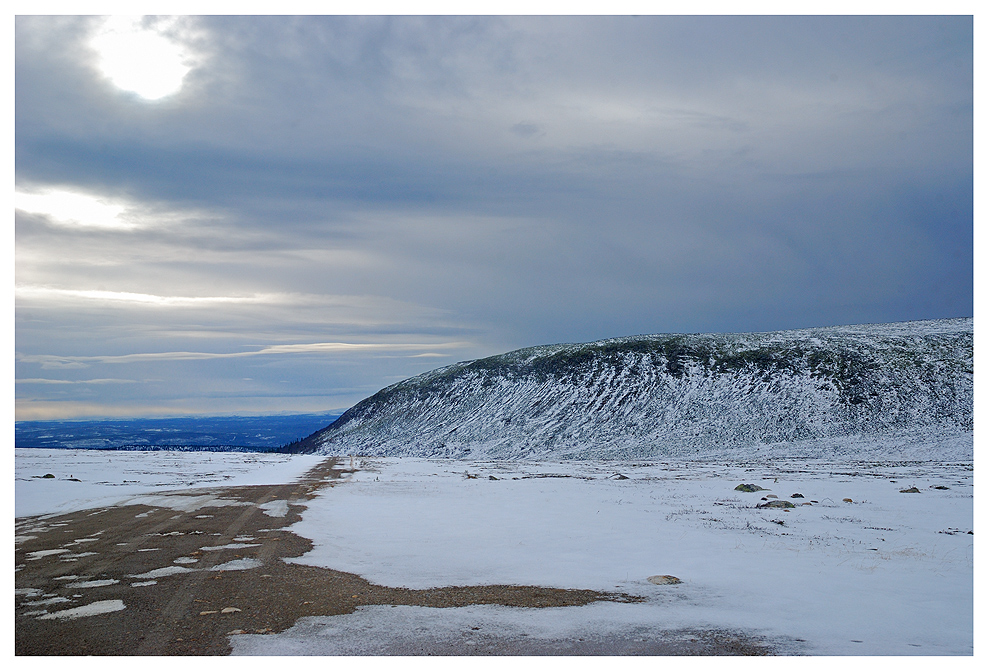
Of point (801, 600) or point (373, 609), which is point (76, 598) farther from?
point (801, 600)

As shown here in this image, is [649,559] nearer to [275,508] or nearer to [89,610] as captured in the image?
[89,610]

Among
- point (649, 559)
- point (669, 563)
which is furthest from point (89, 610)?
point (669, 563)

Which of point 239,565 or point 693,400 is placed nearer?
point 239,565

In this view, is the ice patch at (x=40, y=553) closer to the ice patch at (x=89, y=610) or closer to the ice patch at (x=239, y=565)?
the ice patch at (x=239, y=565)

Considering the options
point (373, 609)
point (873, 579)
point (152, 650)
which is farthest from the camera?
point (873, 579)

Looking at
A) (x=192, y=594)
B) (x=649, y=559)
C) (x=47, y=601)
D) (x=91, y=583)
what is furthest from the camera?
(x=649, y=559)
